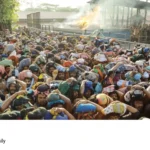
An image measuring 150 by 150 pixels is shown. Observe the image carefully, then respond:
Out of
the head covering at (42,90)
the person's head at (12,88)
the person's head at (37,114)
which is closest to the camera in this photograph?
the person's head at (37,114)

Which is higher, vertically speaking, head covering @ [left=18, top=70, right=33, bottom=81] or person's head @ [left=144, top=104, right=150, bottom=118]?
head covering @ [left=18, top=70, right=33, bottom=81]

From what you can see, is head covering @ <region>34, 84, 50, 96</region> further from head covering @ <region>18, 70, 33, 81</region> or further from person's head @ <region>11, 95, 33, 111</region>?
head covering @ <region>18, 70, 33, 81</region>

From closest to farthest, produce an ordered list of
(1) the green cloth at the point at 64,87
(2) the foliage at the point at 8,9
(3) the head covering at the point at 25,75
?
(1) the green cloth at the point at 64,87
(3) the head covering at the point at 25,75
(2) the foliage at the point at 8,9

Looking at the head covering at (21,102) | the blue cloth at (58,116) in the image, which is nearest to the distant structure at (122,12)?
the head covering at (21,102)

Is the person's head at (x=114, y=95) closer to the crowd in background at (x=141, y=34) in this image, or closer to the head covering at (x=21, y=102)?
the head covering at (x=21, y=102)

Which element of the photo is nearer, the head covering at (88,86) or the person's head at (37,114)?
the person's head at (37,114)

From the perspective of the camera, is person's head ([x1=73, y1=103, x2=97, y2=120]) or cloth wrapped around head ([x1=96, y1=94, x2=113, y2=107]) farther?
cloth wrapped around head ([x1=96, y1=94, x2=113, y2=107])

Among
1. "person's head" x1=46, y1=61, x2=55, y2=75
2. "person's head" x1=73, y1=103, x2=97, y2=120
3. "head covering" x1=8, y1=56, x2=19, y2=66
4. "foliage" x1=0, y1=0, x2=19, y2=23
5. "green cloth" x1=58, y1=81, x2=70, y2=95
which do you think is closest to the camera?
"person's head" x1=73, y1=103, x2=97, y2=120

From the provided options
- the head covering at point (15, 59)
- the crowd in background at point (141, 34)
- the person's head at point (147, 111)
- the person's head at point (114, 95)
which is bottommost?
the person's head at point (147, 111)

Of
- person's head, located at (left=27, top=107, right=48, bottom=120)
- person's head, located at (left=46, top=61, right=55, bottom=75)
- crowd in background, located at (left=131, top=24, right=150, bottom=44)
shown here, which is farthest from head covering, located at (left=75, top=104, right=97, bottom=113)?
crowd in background, located at (left=131, top=24, right=150, bottom=44)

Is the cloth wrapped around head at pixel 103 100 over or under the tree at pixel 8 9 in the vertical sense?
under
